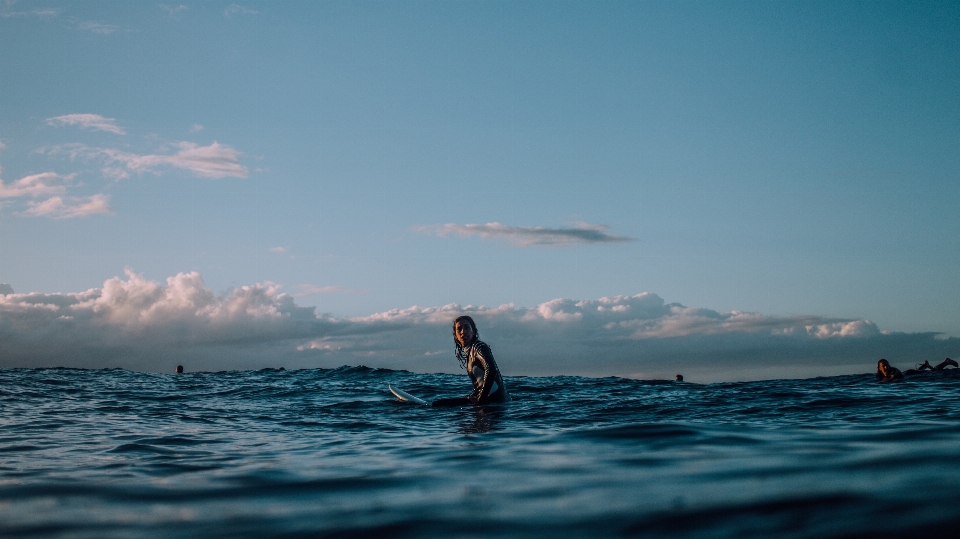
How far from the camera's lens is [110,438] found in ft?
25.0

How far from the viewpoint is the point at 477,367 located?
36.2 feet

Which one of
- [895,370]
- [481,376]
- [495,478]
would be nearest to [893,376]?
[895,370]

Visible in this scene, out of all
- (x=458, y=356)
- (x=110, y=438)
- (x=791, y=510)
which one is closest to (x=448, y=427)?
(x=458, y=356)

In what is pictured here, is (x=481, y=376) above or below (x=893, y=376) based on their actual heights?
above

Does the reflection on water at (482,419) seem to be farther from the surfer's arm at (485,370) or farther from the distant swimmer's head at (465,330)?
the distant swimmer's head at (465,330)

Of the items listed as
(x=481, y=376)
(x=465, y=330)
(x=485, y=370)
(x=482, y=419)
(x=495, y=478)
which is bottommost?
(x=482, y=419)

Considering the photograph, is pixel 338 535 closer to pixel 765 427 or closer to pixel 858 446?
pixel 858 446

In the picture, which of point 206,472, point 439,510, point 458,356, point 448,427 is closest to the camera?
point 439,510

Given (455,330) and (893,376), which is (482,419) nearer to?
(455,330)

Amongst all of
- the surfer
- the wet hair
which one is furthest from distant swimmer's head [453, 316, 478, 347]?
the surfer

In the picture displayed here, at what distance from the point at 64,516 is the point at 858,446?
19.4ft

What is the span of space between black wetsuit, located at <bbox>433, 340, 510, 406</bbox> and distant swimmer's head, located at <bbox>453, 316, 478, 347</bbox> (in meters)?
0.11

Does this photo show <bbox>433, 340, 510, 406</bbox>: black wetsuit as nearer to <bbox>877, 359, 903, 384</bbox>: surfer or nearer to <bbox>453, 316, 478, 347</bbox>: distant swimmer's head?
<bbox>453, 316, 478, 347</bbox>: distant swimmer's head

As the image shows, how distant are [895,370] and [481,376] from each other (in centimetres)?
1785
